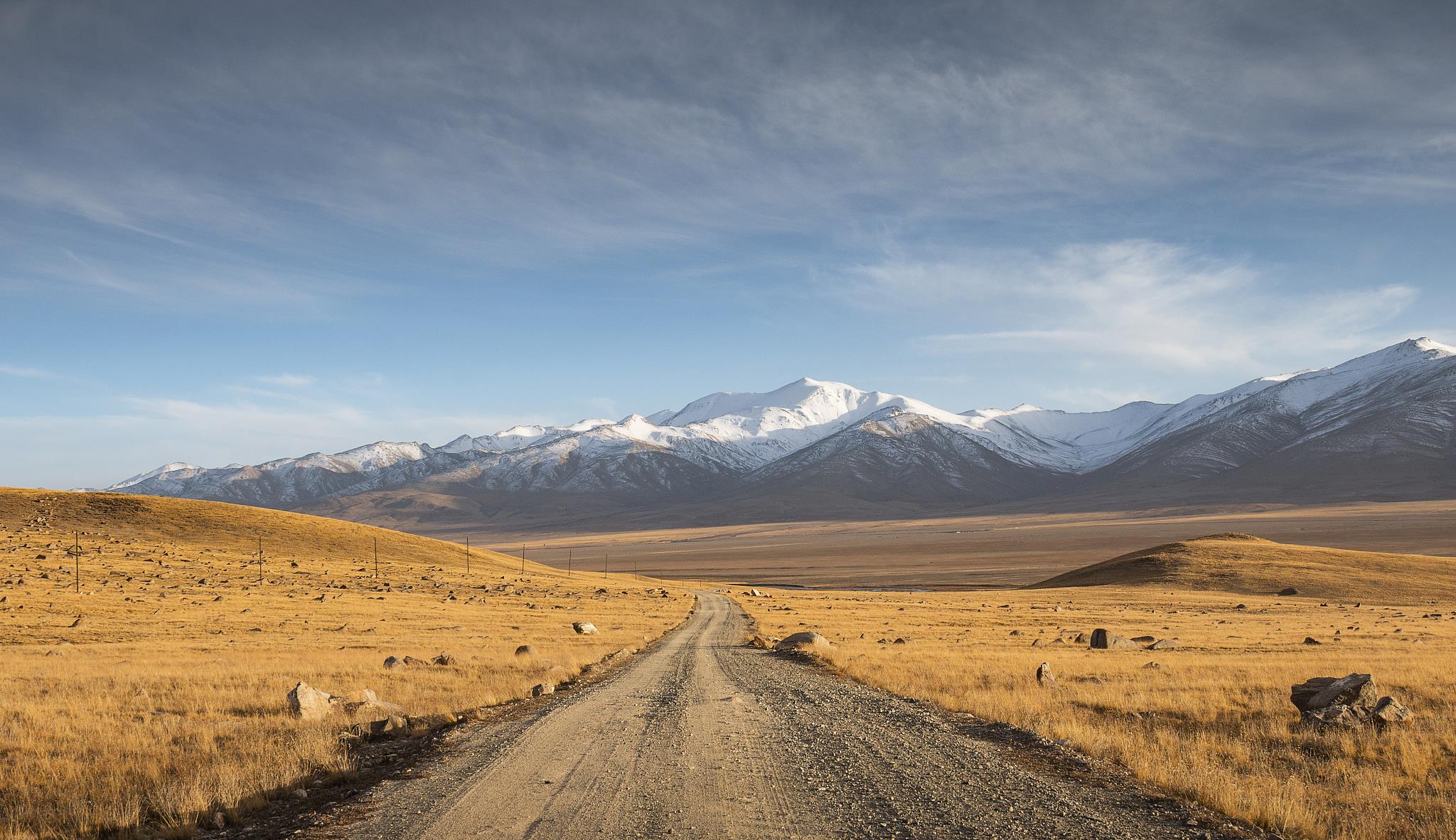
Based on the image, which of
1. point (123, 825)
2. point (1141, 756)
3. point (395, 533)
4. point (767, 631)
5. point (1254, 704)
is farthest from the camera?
point (395, 533)

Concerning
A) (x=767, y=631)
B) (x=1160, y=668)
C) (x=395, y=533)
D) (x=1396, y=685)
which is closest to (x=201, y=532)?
(x=395, y=533)

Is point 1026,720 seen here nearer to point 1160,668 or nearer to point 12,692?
point 1160,668

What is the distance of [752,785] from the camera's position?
11031 millimetres

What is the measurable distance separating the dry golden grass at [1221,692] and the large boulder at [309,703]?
13707 mm

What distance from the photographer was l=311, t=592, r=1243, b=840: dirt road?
9.19 meters

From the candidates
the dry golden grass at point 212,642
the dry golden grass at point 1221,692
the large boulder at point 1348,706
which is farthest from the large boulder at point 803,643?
the large boulder at point 1348,706

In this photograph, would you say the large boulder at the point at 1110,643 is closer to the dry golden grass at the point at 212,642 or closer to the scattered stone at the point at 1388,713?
the scattered stone at the point at 1388,713

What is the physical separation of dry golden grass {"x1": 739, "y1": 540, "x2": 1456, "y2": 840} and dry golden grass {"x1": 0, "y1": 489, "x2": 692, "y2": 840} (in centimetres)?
1188

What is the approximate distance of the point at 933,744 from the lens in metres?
13.9

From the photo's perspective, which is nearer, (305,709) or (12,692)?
(305,709)

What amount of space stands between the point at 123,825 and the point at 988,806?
10134mm

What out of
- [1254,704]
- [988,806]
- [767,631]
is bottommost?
[767,631]

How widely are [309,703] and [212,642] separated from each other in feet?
81.1

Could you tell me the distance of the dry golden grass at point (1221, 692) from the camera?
35.6ft
